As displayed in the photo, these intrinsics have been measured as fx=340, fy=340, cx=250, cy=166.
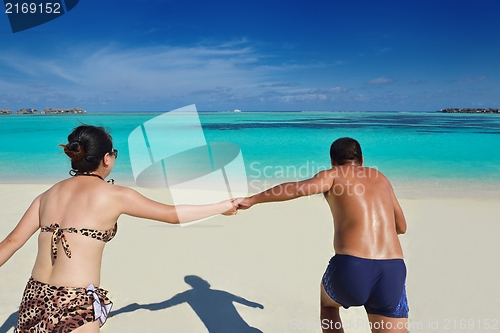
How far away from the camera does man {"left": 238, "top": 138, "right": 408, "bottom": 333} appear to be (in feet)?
7.97

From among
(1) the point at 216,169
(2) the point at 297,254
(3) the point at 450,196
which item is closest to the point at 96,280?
(2) the point at 297,254

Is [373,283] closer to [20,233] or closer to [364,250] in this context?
[364,250]

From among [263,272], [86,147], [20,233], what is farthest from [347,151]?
[263,272]

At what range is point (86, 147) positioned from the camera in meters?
2.15

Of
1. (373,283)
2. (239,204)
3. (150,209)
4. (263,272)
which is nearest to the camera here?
(150,209)

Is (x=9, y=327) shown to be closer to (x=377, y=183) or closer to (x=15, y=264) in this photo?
(x=15, y=264)

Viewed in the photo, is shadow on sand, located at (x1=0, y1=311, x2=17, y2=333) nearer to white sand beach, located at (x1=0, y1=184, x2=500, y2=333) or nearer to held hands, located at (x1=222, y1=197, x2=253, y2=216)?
white sand beach, located at (x1=0, y1=184, x2=500, y2=333)

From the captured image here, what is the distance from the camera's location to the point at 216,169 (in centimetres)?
1664

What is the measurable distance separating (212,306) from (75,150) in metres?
2.72

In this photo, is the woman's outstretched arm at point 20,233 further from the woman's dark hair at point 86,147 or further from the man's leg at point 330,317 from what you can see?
Answer: the man's leg at point 330,317

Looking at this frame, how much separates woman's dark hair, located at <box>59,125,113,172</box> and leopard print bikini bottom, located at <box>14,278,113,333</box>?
0.75 meters

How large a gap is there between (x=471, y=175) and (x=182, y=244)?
13.3 metres

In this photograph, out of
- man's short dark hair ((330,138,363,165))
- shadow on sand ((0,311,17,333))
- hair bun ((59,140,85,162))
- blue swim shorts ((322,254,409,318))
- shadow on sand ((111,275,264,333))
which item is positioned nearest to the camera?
hair bun ((59,140,85,162))

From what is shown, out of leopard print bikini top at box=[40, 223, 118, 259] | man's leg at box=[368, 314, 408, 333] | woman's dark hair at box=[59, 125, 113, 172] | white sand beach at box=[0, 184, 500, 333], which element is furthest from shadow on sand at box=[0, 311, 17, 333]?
man's leg at box=[368, 314, 408, 333]
